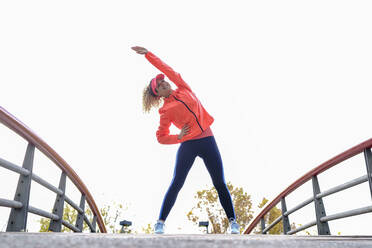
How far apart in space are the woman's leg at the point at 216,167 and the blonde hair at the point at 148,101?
74 centimetres

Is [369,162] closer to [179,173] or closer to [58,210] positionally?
[179,173]

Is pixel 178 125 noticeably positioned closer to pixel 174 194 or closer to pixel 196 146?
pixel 196 146

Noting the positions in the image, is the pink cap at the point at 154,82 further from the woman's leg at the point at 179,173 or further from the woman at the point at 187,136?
the woman's leg at the point at 179,173

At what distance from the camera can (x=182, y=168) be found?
327 cm

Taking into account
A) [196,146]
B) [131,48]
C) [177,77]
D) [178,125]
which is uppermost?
[131,48]

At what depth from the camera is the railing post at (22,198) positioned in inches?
93.0

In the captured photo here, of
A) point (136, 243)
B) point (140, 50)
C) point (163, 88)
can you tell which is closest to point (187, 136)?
point (163, 88)

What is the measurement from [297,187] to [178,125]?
1.80 m

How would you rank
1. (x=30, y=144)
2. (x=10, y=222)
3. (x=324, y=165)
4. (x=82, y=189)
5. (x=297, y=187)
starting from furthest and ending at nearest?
(x=82, y=189) → (x=297, y=187) → (x=324, y=165) → (x=30, y=144) → (x=10, y=222)

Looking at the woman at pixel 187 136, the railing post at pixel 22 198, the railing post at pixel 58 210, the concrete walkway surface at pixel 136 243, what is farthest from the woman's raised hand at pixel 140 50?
the concrete walkway surface at pixel 136 243

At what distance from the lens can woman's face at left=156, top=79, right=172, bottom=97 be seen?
348 centimetres

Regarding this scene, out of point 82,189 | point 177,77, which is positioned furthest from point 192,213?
point 177,77

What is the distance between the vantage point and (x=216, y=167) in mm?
3301

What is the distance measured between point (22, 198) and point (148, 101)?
67.5 inches
